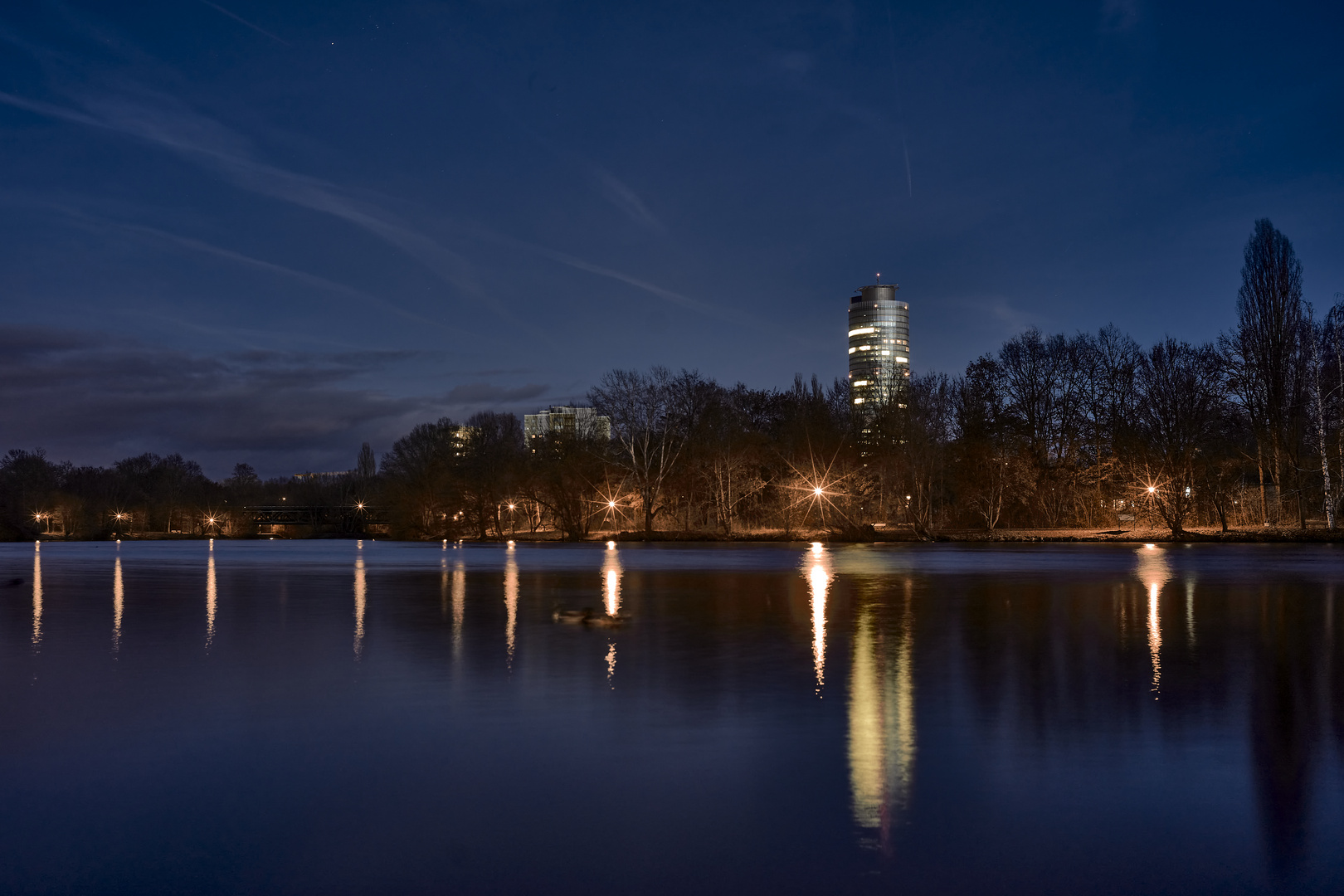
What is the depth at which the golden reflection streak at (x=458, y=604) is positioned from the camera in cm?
1393

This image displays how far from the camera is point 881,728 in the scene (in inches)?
323

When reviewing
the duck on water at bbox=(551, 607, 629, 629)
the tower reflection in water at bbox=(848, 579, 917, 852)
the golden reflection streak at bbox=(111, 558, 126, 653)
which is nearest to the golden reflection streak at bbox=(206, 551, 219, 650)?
the golden reflection streak at bbox=(111, 558, 126, 653)

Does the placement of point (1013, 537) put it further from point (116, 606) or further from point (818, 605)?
point (116, 606)

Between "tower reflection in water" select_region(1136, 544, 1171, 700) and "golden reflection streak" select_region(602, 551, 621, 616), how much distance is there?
28.6 ft

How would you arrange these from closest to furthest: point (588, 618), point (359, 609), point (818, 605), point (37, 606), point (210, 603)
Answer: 1. point (588, 618)
2. point (359, 609)
3. point (818, 605)
4. point (37, 606)
5. point (210, 603)

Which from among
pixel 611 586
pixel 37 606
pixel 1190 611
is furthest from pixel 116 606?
pixel 1190 611

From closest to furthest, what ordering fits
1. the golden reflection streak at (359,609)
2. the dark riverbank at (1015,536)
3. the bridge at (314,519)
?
the golden reflection streak at (359,609)
the dark riverbank at (1015,536)
the bridge at (314,519)

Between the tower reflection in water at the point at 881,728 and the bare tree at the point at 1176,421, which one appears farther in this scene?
the bare tree at the point at 1176,421

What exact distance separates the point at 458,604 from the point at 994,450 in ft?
170

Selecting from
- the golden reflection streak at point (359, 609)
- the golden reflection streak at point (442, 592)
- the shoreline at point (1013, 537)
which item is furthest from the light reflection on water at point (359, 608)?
the shoreline at point (1013, 537)

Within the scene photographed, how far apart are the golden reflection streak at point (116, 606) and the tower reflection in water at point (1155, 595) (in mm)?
13089

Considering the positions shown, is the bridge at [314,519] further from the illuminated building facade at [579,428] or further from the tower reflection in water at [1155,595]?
the tower reflection in water at [1155,595]

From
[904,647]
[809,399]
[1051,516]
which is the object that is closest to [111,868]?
[904,647]

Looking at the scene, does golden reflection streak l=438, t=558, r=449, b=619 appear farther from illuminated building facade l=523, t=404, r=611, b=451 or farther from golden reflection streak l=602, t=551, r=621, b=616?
illuminated building facade l=523, t=404, r=611, b=451
